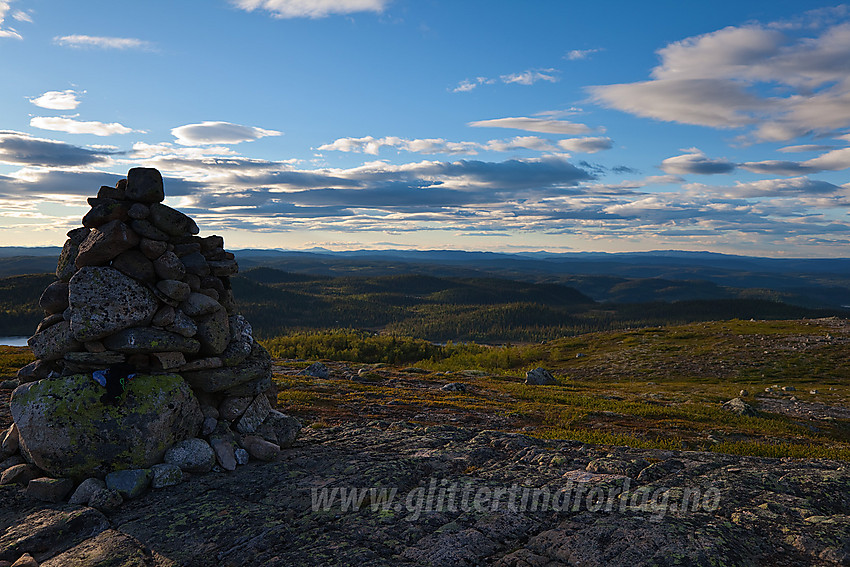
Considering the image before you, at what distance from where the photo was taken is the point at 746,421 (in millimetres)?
26156

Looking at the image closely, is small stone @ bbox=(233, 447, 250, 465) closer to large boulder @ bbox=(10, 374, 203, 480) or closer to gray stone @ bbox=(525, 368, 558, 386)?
large boulder @ bbox=(10, 374, 203, 480)

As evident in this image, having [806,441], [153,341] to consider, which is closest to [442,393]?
[806,441]

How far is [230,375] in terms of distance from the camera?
15930mm

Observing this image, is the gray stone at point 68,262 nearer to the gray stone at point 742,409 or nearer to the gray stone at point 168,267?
the gray stone at point 168,267

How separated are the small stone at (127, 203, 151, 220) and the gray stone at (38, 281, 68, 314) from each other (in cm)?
325

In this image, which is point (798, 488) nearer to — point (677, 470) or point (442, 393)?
point (677, 470)

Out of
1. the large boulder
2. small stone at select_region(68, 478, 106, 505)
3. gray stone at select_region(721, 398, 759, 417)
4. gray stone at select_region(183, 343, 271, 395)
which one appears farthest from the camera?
gray stone at select_region(721, 398, 759, 417)

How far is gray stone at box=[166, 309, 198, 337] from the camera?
14945 millimetres

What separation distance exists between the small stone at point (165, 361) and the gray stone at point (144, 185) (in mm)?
5175

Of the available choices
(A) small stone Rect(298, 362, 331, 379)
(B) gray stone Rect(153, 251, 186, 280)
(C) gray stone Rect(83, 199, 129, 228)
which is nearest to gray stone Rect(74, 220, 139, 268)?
(C) gray stone Rect(83, 199, 129, 228)

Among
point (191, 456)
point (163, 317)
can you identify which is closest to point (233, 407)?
point (191, 456)

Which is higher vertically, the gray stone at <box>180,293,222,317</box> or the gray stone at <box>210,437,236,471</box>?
the gray stone at <box>180,293,222,317</box>

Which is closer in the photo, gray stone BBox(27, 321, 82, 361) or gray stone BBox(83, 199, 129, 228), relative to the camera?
gray stone BBox(27, 321, 82, 361)

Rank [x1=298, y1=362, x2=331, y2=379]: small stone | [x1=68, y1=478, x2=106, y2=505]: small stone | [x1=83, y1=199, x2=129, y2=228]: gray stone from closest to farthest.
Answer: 1. [x1=68, y1=478, x2=106, y2=505]: small stone
2. [x1=83, y1=199, x2=129, y2=228]: gray stone
3. [x1=298, y1=362, x2=331, y2=379]: small stone
